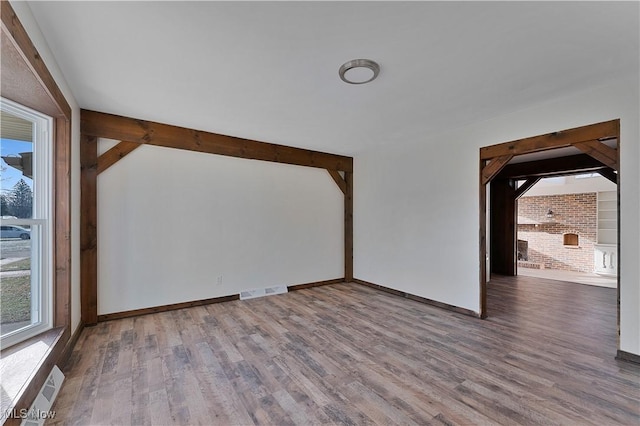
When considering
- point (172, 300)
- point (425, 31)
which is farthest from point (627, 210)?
point (172, 300)

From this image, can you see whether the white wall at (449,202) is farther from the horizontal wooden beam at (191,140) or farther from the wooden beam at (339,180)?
the horizontal wooden beam at (191,140)

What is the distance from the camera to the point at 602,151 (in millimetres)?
2592

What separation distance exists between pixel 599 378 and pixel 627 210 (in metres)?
1.46

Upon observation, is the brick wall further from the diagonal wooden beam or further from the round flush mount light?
the round flush mount light

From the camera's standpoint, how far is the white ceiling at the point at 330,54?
1.65m

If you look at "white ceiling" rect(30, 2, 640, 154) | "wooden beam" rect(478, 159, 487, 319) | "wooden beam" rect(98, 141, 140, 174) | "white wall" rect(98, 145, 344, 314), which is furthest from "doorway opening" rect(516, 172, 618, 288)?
"wooden beam" rect(98, 141, 140, 174)

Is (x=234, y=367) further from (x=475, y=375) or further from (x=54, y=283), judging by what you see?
(x=475, y=375)

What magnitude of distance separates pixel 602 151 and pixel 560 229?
818cm

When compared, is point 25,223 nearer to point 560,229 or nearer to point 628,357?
point 628,357

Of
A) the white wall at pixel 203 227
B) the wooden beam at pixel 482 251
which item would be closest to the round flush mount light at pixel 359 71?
the wooden beam at pixel 482 251

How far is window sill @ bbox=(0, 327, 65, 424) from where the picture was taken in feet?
4.87

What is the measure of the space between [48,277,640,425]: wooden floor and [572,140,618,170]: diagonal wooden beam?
5.88 feet

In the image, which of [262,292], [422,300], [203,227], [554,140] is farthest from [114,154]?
[554,140]

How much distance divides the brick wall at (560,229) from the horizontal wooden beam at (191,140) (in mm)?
8390
